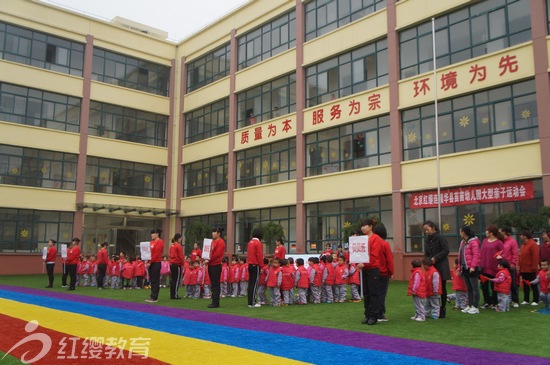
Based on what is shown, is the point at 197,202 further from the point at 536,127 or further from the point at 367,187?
the point at 536,127

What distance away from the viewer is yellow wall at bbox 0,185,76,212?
93.9ft

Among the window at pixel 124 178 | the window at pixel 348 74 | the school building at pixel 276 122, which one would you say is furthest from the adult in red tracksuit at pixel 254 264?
the window at pixel 124 178

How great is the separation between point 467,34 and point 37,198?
2471 cm

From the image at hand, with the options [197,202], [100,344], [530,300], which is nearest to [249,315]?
[100,344]

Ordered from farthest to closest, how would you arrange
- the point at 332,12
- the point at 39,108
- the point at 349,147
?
the point at 39,108 → the point at 332,12 → the point at 349,147

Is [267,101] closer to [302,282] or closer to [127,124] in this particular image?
[127,124]

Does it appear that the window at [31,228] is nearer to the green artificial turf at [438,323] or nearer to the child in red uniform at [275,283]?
the green artificial turf at [438,323]

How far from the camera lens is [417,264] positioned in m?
10.1

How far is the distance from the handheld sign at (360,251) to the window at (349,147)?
45.6 feet

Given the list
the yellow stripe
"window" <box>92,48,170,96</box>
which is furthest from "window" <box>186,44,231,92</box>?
the yellow stripe

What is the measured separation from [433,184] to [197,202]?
17.4m

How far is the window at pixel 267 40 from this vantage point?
94.2 feet

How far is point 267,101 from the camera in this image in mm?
29547

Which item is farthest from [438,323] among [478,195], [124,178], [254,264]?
[124,178]
